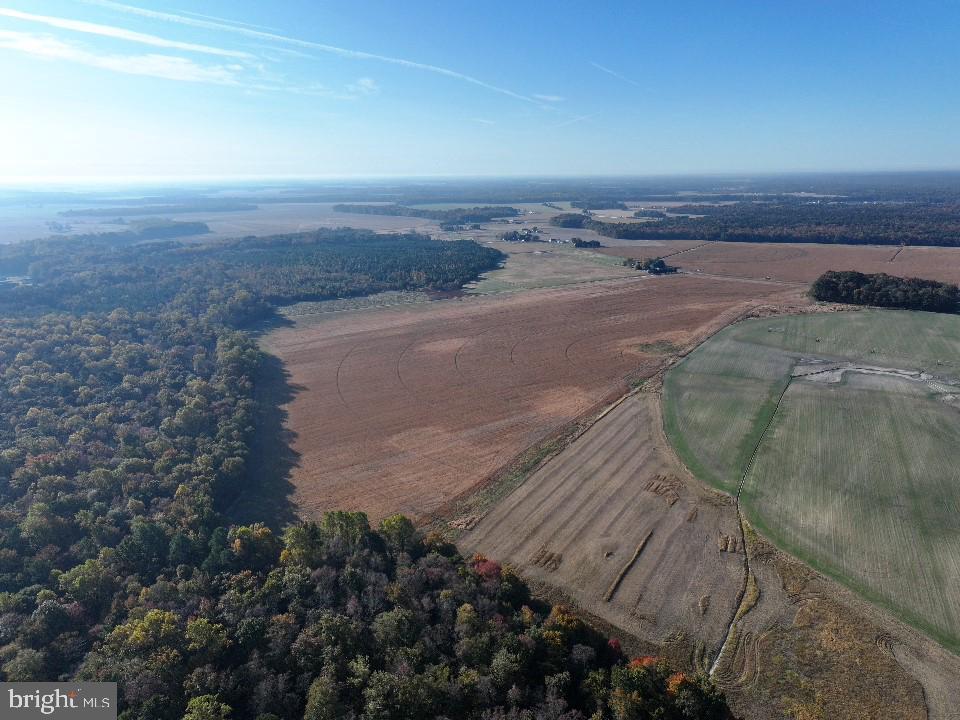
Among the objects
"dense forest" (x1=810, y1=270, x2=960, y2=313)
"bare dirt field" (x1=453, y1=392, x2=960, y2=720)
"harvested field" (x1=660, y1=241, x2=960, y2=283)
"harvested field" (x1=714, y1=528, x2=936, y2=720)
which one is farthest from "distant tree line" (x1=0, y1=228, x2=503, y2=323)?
"harvested field" (x1=714, y1=528, x2=936, y2=720)

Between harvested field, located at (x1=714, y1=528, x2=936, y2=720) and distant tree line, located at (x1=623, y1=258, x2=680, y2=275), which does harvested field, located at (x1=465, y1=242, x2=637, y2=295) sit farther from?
harvested field, located at (x1=714, y1=528, x2=936, y2=720)

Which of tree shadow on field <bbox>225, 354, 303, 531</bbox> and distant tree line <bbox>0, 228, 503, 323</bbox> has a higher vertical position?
distant tree line <bbox>0, 228, 503, 323</bbox>

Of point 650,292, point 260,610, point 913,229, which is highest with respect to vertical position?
point 913,229

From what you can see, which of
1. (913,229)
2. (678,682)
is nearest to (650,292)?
(678,682)

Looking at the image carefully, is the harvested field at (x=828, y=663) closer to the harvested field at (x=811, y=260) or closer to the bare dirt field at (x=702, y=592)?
the bare dirt field at (x=702, y=592)

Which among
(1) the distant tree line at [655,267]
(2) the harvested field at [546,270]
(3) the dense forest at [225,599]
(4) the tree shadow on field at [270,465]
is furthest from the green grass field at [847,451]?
(1) the distant tree line at [655,267]

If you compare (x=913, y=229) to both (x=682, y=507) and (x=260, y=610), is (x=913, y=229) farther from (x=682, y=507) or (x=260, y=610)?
(x=260, y=610)
